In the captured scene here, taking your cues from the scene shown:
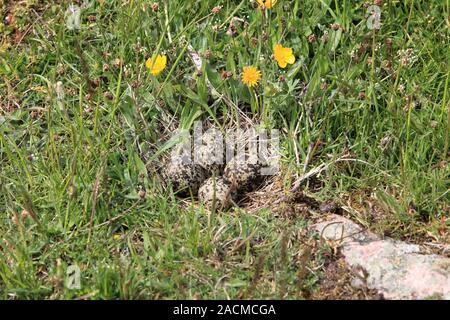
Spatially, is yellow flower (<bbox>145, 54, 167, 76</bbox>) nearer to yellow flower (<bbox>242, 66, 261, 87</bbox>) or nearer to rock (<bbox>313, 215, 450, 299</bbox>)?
yellow flower (<bbox>242, 66, 261, 87</bbox>)

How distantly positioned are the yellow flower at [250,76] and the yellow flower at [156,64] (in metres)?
0.41

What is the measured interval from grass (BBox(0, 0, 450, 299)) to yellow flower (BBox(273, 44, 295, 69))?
0.08 meters

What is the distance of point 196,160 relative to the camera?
3926mm

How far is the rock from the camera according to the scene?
330cm

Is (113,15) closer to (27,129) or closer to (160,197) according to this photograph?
(27,129)

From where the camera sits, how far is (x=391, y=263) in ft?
11.2

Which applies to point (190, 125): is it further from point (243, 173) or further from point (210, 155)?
point (243, 173)

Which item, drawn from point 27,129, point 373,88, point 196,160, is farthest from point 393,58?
point 27,129

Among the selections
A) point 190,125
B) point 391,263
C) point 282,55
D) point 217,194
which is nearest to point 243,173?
point 217,194

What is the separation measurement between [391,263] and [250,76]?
1.18m

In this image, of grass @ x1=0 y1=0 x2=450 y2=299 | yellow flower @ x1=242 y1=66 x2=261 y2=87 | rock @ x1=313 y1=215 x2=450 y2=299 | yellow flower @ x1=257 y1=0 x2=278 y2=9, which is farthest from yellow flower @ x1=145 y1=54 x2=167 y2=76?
rock @ x1=313 y1=215 x2=450 y2=299

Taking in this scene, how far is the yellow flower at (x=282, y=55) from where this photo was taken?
158 inches

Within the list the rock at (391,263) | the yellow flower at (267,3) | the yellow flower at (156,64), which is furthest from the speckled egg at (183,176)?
the yellow flower at (267,3)

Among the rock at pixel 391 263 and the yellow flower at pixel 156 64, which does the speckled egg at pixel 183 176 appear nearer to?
the yellow flower at pixel 156 64
